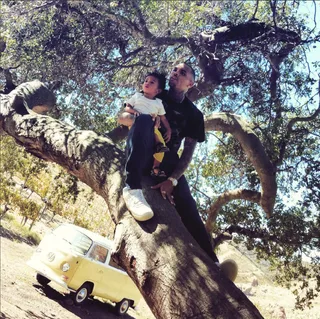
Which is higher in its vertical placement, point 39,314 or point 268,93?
point 268,93

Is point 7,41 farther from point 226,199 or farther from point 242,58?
point 226,199

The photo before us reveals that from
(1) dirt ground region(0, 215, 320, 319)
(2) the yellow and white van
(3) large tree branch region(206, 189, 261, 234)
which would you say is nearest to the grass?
(1) dirt ground region(0, 215, 320, 319)

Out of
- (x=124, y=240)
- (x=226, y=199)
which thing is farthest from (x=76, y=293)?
(x=124, y=240)

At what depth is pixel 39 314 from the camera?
29.3 ft

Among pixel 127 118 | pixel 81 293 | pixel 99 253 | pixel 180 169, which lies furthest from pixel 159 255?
pixel 81 293

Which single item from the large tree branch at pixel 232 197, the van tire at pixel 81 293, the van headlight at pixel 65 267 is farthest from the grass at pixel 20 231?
the large tree branch at pixel 232 197

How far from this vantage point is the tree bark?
5.28ft

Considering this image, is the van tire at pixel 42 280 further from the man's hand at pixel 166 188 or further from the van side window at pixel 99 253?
the man's hand at pixel 166 188

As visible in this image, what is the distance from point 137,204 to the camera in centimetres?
218

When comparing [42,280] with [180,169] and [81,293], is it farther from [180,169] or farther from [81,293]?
[180,169]

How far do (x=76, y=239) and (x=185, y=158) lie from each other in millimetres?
8724

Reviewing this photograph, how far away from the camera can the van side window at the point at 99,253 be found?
36.4ft

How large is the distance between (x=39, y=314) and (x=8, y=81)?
5543 millimetres

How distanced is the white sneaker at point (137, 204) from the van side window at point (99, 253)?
918 centimetres
